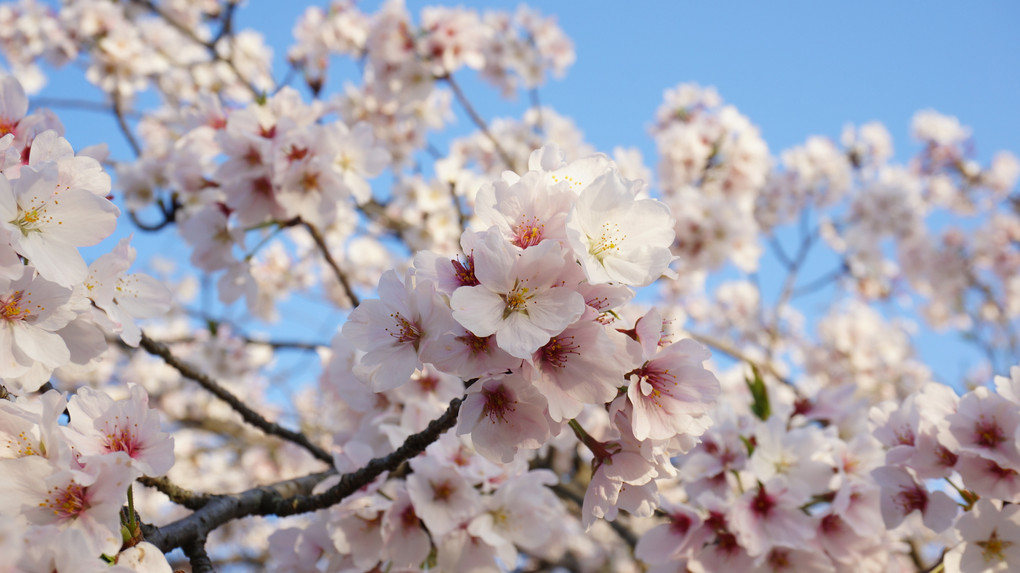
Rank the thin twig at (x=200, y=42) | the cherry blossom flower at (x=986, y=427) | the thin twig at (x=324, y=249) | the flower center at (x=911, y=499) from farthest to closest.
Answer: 1. the thin twig at (x=200, y=42)
2. the thin twig at (x=324, y=249)
3. the flower center at (x=911, y=499)
4. the cherry blossom flower at (x=986, y=427)

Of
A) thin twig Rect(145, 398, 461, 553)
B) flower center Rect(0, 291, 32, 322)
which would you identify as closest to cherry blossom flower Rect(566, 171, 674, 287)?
thin twig Rect(145, 398, 461, 553)

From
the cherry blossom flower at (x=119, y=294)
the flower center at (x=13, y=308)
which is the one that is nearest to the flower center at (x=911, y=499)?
the cherry blossom flower at (x=119, y=294)

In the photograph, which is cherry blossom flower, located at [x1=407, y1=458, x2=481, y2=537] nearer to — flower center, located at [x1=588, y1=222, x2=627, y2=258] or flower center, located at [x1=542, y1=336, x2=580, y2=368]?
flower center, located at [x1=542, y1=336, x2=580, y2=368]

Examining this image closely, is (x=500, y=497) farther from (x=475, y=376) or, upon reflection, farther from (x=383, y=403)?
(x=475, y=376)

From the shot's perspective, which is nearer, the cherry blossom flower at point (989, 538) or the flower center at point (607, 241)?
the flower center at point (607, 241)

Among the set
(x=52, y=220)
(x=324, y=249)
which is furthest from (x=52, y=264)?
(x=324, y=249)

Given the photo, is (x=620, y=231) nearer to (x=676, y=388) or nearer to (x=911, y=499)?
A: (x=676, y=388)

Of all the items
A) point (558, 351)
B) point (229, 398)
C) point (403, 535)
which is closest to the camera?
point (558, 351)

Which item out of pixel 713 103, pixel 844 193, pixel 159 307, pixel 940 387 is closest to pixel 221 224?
pixel 159 307

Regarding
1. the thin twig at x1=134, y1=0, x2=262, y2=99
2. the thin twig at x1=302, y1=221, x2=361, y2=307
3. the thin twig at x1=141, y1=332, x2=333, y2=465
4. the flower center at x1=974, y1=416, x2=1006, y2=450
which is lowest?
the flower center at x1=974, y1=416, x2=1006, y2=450

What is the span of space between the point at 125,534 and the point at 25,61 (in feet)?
19.6

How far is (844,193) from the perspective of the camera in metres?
8.37

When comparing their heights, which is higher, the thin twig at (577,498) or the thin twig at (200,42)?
the thin twig at (200,42)

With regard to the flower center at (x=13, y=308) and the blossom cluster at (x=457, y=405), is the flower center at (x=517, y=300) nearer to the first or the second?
the blossom cluster at (x=457, y=405)
